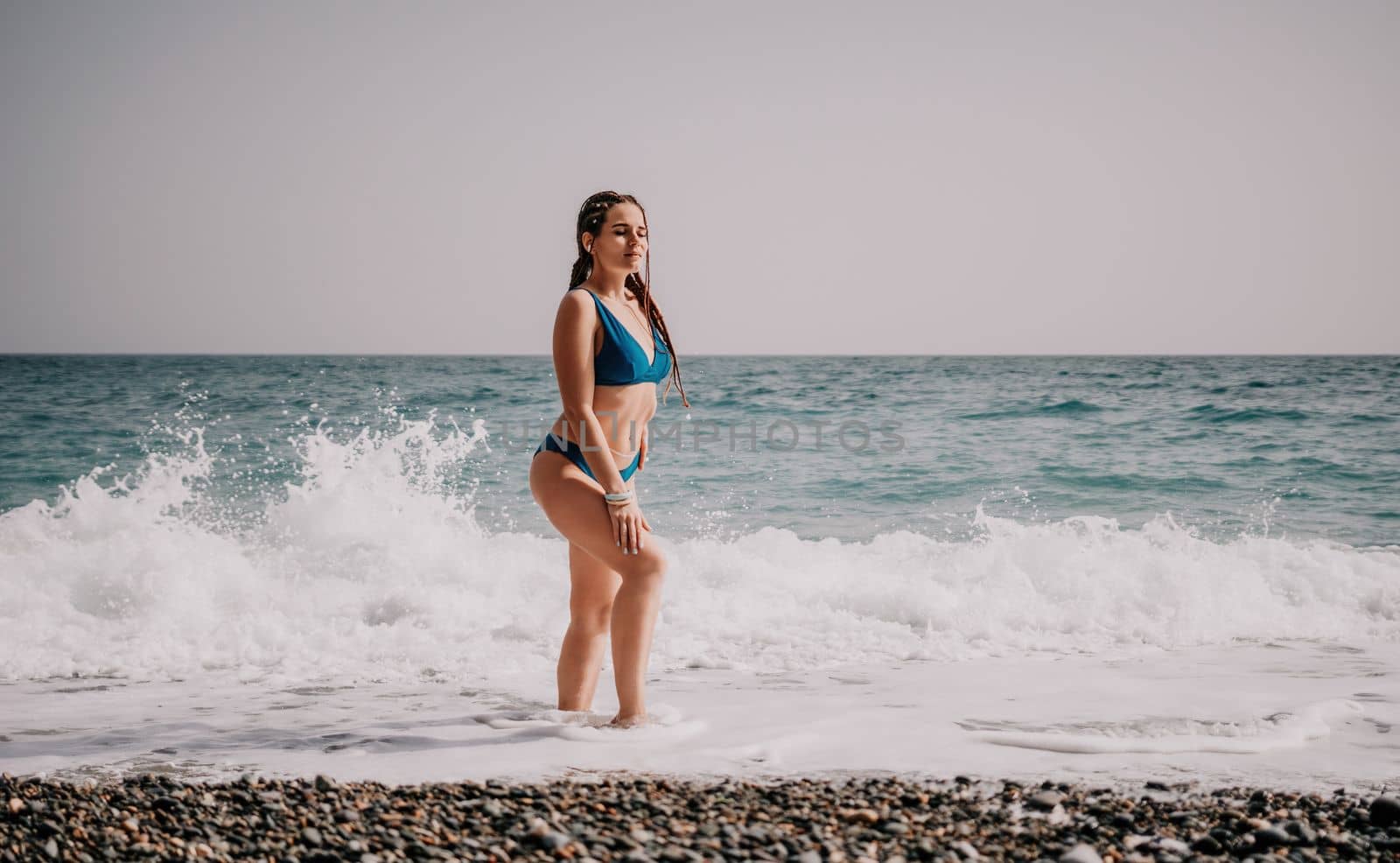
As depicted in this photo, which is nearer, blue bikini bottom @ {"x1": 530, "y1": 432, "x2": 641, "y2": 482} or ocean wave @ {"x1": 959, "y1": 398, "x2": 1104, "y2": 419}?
blue bikini bottom @ {"x1": 530, "y1": 432, "x2": 641, "y2": 482}

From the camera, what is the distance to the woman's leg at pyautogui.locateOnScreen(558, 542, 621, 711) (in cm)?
418

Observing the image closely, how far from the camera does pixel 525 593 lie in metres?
7.60

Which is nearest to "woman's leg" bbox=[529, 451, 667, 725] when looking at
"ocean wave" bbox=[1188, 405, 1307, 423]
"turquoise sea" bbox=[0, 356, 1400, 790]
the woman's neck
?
"turquoise sea" bbox=[0, 356, 1400, 790]

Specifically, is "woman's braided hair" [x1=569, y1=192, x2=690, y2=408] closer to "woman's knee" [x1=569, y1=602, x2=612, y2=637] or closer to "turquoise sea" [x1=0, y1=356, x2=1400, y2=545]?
"woman's knee" [x1=569, y1=602, x2=612, y2=637]

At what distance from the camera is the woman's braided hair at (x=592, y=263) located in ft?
13.0

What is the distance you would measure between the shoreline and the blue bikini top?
4.92 feet

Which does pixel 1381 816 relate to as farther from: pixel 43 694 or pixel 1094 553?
pixel 43 694

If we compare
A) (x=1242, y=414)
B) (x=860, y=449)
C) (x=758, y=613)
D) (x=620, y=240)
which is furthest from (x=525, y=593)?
(x=1242, y=414)

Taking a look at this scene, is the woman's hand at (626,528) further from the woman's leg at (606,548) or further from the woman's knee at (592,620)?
the woman's knee at (592,620)

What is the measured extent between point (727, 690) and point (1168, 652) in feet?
9.58

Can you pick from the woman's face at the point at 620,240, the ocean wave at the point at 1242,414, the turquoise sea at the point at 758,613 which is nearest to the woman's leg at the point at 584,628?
the turquoise sea at the point at 758,613

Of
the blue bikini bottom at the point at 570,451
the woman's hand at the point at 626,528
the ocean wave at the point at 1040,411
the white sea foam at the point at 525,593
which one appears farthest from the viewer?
the ocean wave at the point at 1040,411

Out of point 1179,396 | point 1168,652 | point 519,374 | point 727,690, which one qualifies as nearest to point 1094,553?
point 1168,652

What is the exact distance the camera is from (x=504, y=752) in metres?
3.95
